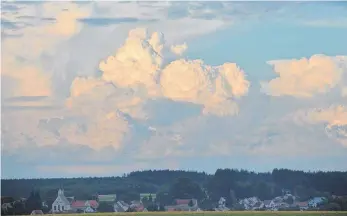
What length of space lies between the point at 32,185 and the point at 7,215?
4.88 feet

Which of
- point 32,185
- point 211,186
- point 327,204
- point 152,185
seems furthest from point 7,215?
point 327,204

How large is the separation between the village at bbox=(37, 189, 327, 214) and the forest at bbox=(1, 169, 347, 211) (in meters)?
0.22

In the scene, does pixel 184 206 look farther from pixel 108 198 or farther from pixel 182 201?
pixel 108 198

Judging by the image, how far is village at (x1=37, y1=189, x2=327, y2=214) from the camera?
3328 cm

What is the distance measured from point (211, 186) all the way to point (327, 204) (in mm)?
4909

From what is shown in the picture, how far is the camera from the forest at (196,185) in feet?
104

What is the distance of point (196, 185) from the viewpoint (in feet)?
109

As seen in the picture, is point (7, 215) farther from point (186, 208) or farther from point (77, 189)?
point (186, 208)

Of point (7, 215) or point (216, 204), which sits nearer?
point (7, 215)

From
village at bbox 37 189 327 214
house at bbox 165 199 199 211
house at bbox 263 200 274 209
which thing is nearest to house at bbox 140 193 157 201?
village at bbox 37 189 327 214

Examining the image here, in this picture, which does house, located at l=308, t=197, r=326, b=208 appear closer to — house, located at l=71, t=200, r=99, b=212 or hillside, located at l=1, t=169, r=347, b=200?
hillside, located at l=1, t=169, r=347, b=200

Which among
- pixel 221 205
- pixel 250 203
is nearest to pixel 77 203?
pixel 221 205

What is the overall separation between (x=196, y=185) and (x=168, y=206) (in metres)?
1.56

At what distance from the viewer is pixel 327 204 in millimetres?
33719
